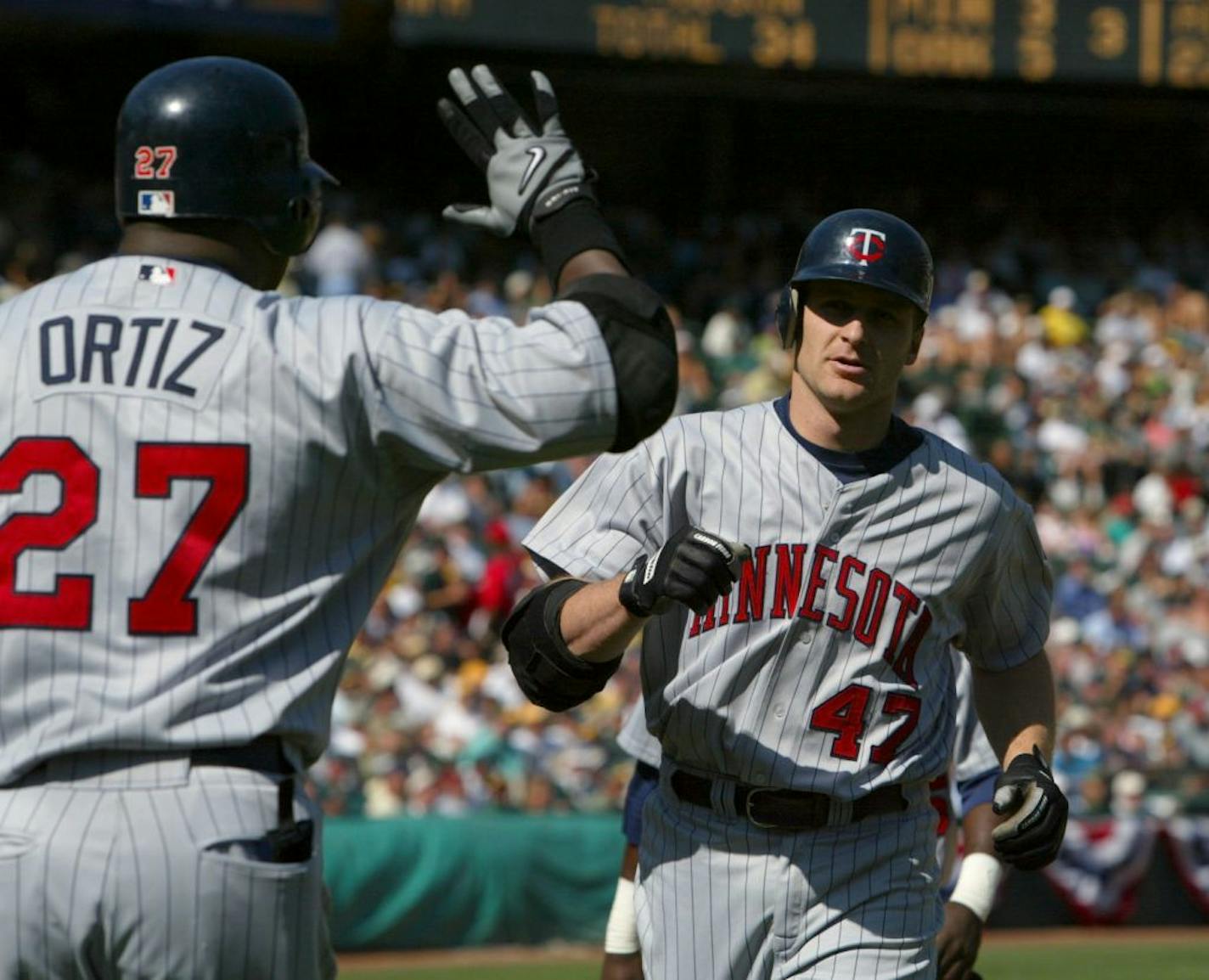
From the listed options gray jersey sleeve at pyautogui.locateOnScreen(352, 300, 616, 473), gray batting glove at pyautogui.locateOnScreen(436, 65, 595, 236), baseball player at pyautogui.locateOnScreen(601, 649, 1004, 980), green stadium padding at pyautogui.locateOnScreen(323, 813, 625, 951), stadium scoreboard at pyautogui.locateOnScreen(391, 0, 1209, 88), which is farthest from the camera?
stadium scoreboard at pyautogui.locateOnScreen(391, 0, 1209, 88)

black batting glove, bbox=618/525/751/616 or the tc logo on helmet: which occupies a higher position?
the tc logo on helmet

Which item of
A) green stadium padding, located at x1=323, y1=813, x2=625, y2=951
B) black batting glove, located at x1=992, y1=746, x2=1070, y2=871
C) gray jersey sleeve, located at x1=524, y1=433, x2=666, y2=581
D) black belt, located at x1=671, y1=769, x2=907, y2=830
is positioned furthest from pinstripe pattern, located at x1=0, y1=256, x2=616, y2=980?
green stadium padding, located at x1=323, y1=813, x2=625, y2=951

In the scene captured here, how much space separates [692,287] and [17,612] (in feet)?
52.6

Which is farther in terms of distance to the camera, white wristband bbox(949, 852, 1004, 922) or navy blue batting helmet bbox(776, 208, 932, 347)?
white wristband bbox(949, 852, 1004, 922)

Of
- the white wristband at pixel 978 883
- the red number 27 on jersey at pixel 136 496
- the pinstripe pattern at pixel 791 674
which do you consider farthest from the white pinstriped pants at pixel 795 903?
the red number 27 on jersey at pixel 136 496

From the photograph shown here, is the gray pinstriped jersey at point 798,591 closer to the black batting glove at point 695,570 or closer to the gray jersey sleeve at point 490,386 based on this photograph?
the black batting glove at point 695,570

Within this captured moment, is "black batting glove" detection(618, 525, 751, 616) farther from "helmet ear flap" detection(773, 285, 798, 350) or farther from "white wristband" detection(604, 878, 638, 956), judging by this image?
"white wristband" detection(604, 878, 638, 956)

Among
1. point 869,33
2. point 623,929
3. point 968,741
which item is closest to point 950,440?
point 869,33

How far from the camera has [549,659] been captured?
11.7 ft

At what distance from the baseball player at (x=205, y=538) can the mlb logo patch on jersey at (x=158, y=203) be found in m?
0.04

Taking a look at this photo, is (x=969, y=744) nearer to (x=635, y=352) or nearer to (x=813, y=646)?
(x=813, y=646)

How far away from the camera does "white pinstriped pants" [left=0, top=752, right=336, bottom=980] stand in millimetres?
2496

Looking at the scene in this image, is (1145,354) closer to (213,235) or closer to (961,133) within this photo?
(961,133)

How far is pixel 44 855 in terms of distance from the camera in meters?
2.50
